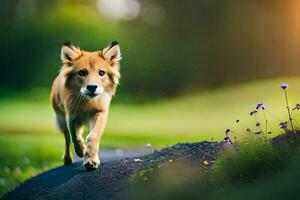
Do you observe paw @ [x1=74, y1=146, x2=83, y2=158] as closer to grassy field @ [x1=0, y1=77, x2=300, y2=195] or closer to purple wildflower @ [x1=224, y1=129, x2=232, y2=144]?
grassy field @ [x1=0, y1=77, x2=300, y2=195]

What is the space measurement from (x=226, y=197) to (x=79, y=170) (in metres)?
1.12

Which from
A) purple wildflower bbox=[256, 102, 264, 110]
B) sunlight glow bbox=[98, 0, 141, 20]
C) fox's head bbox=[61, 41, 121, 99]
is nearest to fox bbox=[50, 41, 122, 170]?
fox's head bbox=[61, 41, 121, 99]

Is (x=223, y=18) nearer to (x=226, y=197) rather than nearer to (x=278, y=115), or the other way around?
(x=278, y=115)

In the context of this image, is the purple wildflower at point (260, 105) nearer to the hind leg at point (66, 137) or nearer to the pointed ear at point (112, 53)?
the pointed ear at point (112, 53)

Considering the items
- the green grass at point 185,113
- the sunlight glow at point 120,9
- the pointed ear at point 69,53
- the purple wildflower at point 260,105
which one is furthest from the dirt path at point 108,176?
the sunlight glow at point 120,9

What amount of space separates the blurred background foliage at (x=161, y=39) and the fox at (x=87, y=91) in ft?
0.57

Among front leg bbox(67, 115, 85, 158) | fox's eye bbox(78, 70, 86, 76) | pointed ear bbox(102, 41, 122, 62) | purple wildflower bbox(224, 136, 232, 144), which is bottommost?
purple wildflower bbox(224, 136, 232, 144)

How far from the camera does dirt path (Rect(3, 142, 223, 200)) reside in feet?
14.0

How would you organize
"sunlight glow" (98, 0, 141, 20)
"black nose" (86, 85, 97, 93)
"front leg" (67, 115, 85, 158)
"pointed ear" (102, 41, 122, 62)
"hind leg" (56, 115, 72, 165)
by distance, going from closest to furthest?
"black nose" (86, 85, 97, 93) → "pointed ear" (102, 41, 122, 62) → "front leg" (67, 115, 85, 158) → "hind leg" (56, 115, 72, 165) → "sunlight glow" (98, 0, 141, 20)

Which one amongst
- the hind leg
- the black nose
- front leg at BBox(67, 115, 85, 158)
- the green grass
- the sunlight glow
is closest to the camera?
the black nose

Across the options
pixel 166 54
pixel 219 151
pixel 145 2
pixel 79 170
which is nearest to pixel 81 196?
pixel 79 170

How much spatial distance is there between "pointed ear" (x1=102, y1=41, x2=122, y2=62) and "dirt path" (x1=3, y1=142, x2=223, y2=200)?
68cm

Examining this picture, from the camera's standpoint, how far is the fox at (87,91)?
448 cm

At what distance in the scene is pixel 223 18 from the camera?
4750mm
